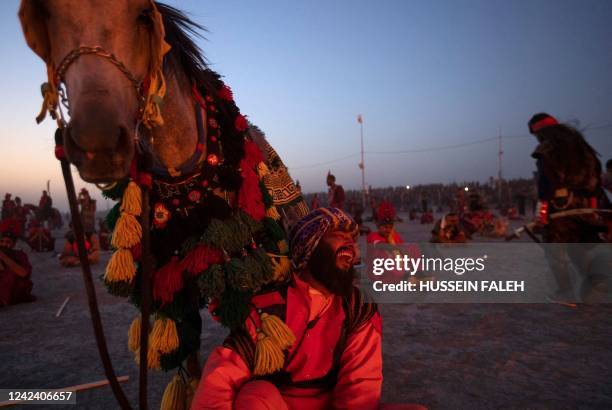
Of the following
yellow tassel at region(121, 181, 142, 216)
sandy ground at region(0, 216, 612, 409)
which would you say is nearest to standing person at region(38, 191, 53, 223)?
sandy ground at region(0, 216, 612, 409)

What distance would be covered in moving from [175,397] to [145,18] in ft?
6.76

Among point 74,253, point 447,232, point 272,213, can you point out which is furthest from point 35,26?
point 74,253

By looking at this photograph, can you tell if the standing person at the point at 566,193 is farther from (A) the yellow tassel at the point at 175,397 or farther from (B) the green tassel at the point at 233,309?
(A) the yellow tassel at the point at 175,397

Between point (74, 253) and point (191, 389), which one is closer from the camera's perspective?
point (191, 389)

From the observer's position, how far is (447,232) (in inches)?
393

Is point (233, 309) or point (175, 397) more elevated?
point (233, 309)

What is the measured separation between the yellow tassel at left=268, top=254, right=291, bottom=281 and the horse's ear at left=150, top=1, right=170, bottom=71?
117 cm

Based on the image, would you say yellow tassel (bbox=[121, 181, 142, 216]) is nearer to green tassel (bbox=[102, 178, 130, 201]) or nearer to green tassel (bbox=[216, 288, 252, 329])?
green tassel (bbox=[102, 178, 130, 201])

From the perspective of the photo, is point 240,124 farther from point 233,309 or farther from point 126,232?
point 233,309

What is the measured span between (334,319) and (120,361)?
278 cm

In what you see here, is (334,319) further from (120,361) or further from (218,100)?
(120,361)

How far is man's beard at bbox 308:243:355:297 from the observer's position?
6.63ft

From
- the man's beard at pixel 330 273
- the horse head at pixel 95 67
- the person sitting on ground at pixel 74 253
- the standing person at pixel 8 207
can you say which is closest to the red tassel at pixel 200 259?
the man's beard at pixel 330 273

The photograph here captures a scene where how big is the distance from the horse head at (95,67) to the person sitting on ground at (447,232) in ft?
30.8
